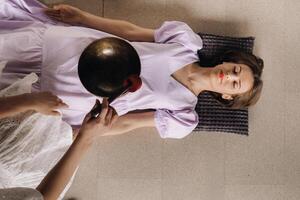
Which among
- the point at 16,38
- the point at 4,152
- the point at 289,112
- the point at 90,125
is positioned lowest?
the point at 289,112

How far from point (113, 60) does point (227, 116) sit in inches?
29.9

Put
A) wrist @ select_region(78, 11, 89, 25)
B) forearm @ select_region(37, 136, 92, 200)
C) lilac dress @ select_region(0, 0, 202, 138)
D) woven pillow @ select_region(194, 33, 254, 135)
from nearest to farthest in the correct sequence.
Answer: forearm @ select_region(37, 136, 92, 200)
lilac dress @ select_region(0, 0, 202, 138)
wrist @ select_region(78, 11, 89, 25)
woven pillow @ select_region(194, 33, 254, 135)

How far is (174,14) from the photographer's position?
1609mm

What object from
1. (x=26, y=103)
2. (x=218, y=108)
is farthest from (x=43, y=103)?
(x=218, y=108)

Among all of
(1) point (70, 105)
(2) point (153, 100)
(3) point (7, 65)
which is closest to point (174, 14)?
(2) point (153, 100)

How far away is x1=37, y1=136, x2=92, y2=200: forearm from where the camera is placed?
943 mm

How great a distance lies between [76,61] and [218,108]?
1.93 feet

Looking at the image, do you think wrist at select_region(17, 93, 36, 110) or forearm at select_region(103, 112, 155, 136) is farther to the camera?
forearm at select_region(103, 112, 155, 136)

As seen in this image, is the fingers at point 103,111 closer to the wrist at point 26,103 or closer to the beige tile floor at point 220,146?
the wrist at point 26,103

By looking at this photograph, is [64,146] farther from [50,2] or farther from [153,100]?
[50,2]

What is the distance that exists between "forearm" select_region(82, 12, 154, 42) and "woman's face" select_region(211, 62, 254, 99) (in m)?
0.28

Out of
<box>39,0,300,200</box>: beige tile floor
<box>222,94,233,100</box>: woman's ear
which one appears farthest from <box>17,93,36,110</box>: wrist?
<box>222,94,233,100</box>: woman's ear

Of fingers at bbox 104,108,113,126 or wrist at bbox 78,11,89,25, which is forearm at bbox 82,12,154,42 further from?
fingers at bbox 104,108,113,126

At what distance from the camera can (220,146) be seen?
5.38ft
